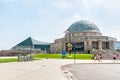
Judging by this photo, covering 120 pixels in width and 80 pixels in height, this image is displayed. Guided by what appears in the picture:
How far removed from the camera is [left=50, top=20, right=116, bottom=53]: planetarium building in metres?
83.4

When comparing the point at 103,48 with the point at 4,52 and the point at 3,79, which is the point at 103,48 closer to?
the point at 4,52

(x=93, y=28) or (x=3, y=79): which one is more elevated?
(x=93, y=28)

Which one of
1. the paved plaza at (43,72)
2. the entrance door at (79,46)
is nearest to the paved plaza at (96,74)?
the paved plaza at (43,72)

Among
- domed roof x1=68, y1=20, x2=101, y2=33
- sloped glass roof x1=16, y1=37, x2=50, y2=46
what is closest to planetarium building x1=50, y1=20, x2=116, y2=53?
domed roof x1=68, y1=20, x2=101, y2=33

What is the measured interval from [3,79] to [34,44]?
11421 centimetres

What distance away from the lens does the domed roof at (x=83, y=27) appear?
305ft

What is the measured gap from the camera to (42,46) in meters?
130

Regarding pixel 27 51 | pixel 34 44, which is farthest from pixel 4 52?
pixel 34 44

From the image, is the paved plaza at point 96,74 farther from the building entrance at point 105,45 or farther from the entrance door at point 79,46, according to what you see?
the building entrance at point 105,45

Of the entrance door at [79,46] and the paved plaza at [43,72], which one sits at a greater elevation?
the entrance door at [79,46]

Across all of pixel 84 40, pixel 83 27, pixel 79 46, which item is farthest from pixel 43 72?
pixel 83 27

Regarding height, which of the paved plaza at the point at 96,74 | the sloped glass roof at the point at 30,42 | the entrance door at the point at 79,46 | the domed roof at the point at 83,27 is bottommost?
the paved plaza at the point at 96,74

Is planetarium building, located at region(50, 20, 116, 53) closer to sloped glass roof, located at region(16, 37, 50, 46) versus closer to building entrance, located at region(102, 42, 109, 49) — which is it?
building entrance, located at region(102, 42, 109, 49)

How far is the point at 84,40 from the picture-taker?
84188mm
